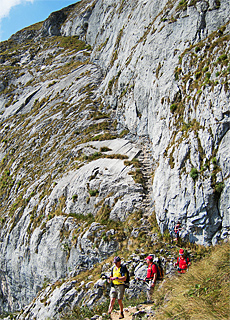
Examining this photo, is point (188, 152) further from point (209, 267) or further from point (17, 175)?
point (17, 175)

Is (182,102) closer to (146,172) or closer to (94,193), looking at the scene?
(146,172)

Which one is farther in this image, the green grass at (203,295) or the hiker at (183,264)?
the hiker at (183,264)

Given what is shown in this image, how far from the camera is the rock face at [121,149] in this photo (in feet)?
46.2

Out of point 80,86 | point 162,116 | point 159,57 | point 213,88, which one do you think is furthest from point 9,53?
point 213,88

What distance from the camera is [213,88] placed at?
14.7m

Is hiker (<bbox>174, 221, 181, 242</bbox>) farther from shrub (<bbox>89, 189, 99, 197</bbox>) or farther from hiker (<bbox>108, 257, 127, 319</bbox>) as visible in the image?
shrub (<bbox>89, 189, 99, 197</bbox>)

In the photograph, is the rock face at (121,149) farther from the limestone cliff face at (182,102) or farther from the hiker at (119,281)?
the hiker at (119,281)

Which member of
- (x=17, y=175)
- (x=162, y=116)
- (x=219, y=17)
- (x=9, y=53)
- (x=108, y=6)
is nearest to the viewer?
(x=219, y=17)

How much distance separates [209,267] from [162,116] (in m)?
14.1

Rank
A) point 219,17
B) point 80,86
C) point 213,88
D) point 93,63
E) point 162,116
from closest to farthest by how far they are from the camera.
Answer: point 213,88 → point 219,17 → point 162,116 → point 80,86 → point 93,63

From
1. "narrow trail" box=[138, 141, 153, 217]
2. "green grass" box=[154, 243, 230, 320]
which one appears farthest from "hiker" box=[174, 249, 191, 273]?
"narrow trail" box=[138, 141, 153, 217]

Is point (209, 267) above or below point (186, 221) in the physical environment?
above

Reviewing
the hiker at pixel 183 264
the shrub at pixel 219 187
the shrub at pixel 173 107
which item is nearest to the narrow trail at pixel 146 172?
the shrub at pixel 173 107

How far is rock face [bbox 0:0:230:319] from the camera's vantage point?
1407cm
